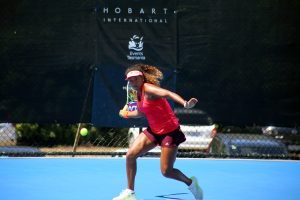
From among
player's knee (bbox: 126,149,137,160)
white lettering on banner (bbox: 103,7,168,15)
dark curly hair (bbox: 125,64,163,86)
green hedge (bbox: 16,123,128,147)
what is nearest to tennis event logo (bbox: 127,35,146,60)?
white lettering on banner (bbox: 103,7,168,15)

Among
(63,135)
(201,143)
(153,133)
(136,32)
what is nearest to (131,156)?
(153,133)

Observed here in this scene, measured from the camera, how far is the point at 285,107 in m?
8.59

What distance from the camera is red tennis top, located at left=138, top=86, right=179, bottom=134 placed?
5566 mm

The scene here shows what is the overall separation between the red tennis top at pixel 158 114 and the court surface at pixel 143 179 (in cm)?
78

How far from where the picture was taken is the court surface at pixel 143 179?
6.05 m

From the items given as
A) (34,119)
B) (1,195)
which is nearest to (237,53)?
(34,119)

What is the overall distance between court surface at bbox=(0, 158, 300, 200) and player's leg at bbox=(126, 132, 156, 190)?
0.44 m

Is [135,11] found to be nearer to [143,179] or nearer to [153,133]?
[143,179]

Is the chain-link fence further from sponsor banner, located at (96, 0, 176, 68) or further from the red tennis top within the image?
the red tennis top

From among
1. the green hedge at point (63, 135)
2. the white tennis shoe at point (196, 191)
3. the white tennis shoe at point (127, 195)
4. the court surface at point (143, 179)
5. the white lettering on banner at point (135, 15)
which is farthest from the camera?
the green hedge at point (63, 135)

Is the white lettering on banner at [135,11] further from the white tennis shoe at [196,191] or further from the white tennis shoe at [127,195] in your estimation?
the white tennis shoe at [127,195]

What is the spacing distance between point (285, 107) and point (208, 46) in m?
1.52

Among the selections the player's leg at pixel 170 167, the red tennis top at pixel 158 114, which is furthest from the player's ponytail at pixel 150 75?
the player's leg at pixel 170 167

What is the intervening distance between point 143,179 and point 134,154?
1510mm
